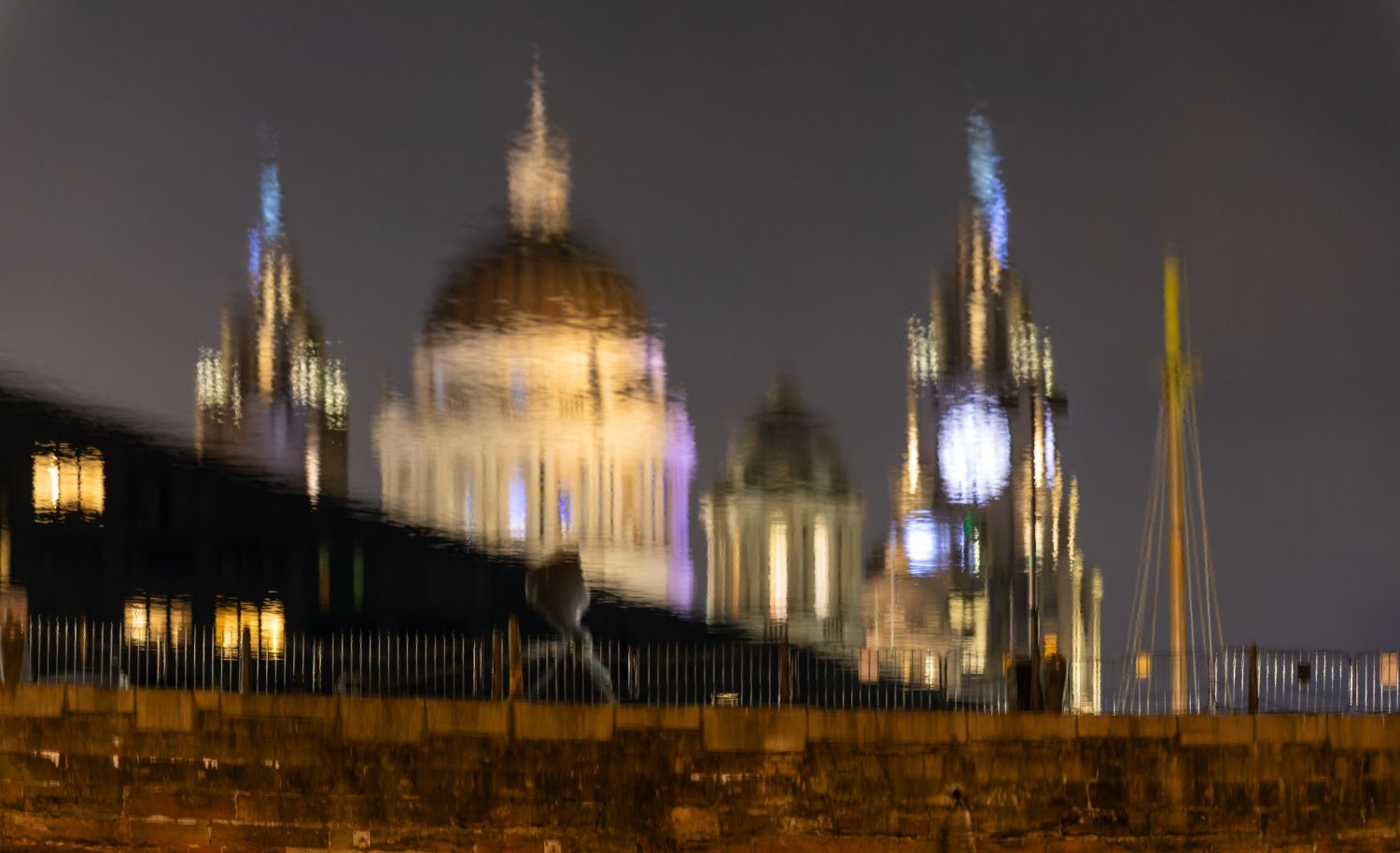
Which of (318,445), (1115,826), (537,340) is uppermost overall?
(537,340)

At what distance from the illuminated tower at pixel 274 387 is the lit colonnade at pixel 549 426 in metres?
0.96

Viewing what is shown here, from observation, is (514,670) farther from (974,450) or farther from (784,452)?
(974,450)

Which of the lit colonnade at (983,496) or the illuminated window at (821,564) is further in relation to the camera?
the illuminated window at (821,564)

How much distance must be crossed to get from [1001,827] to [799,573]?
17244mm

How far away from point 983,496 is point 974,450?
3.68 ft

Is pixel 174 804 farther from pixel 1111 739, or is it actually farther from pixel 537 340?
pixel 537 340

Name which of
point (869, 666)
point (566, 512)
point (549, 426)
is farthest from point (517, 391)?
point (869, 666)

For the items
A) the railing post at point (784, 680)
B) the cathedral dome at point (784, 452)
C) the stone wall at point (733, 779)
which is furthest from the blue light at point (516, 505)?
the railing post at point (784, 680)

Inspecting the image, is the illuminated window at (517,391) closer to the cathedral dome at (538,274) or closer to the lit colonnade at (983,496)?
the cathedral dome at (538,274)

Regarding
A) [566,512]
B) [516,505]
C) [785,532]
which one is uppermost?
[516,505]

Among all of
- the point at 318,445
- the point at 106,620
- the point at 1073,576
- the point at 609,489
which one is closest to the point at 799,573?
the point at 609,489

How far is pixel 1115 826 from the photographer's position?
1219 centimetres

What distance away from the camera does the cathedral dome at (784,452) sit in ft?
72.9

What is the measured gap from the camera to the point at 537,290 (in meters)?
27.5
